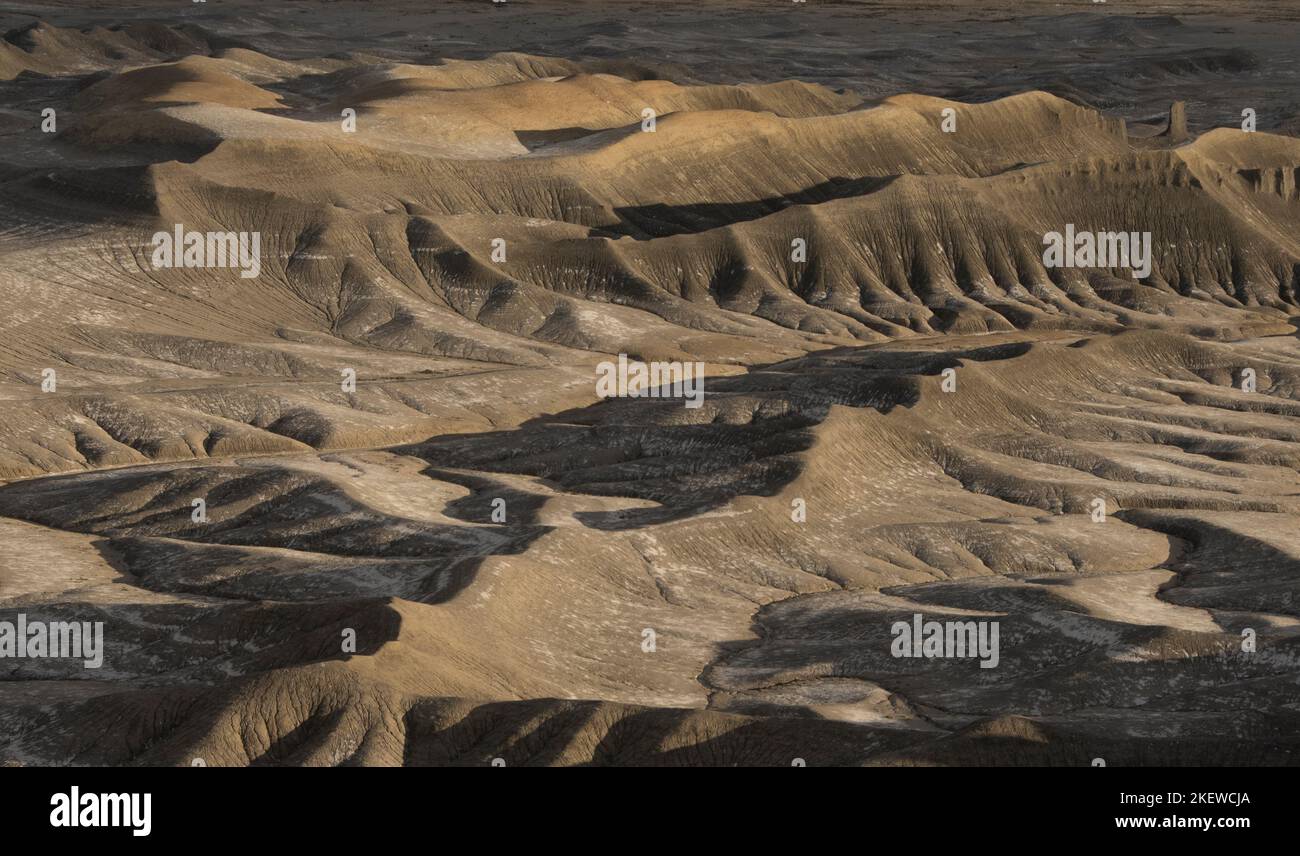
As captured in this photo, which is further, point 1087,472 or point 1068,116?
point 1068,116

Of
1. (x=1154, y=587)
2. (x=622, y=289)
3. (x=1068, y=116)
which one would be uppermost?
(x=1068, y=116)

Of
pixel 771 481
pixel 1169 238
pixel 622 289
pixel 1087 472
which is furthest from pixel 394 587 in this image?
pixel 1169 238

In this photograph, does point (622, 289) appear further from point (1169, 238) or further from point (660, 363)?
point (1169, 238)

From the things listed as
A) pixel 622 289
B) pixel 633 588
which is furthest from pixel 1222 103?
pixel 633 588

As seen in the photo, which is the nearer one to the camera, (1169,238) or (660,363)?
(660,363)

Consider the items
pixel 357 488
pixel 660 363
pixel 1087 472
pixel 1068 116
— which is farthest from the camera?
pixel 1068 116

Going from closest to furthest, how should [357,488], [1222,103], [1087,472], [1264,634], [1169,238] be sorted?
[1264,634]
[357,488]
[1087,472]
[1169,238]
[1222,103]

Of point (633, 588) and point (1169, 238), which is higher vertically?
point (1169, 238)
